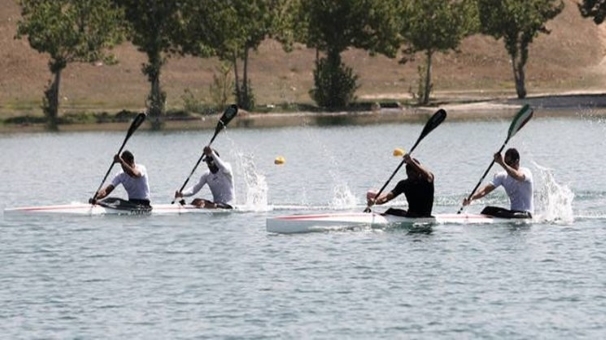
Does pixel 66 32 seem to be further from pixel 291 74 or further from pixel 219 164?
pixel 219 164

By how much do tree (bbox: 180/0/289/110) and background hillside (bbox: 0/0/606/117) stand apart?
637 centimetres

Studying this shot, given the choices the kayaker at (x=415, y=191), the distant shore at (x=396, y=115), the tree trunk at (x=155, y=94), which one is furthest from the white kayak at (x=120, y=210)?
the tree trunk at (x=155, y=94)

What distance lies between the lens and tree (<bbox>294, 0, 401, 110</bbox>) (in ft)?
387

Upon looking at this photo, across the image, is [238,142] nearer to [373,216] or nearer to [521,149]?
[521,149]

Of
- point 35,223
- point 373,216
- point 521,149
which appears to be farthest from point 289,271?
point 521,149

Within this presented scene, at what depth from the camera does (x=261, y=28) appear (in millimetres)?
115750

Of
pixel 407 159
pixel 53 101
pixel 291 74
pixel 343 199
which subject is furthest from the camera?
pixel 291 74

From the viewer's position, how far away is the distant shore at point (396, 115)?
10719cm

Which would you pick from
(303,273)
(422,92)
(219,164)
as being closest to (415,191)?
(303,273)

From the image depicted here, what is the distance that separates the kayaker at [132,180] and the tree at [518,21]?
7585cm

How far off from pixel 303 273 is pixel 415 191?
19.2 feet

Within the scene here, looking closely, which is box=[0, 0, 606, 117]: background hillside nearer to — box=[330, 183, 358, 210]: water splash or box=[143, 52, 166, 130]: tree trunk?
box=[143, 52, 166, 130]: tree trunk

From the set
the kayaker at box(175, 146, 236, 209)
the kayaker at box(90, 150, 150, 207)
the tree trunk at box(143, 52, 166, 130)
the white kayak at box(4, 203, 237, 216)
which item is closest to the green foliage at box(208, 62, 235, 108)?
the tree trunk at box(143, 52, 166, 130)

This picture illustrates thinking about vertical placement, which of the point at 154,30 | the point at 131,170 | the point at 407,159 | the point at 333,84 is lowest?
the point at 333,84
